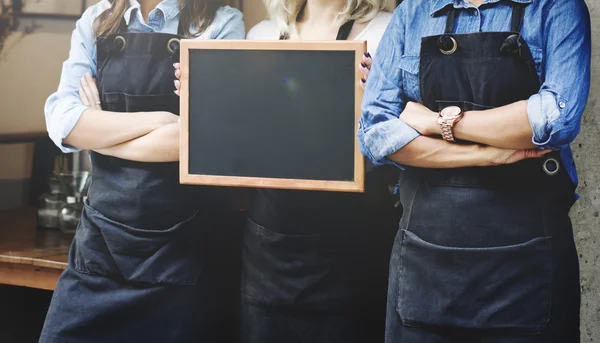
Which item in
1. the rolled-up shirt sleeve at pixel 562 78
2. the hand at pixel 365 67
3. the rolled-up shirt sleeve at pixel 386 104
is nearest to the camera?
the rolled-up shirt sleeve at pixel 562 78

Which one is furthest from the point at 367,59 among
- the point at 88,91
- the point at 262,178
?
the point at 88,91

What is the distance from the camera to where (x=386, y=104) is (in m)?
1.80

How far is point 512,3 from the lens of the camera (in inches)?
66.1

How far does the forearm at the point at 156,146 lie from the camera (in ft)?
7.30

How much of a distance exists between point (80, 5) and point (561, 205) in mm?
1907

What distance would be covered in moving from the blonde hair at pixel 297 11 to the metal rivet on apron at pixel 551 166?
75 cm

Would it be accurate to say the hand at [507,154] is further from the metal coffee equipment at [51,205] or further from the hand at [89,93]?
the metal coffee equipment at [51,205]

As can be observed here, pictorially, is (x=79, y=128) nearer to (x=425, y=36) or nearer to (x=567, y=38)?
(x=425, y=36)

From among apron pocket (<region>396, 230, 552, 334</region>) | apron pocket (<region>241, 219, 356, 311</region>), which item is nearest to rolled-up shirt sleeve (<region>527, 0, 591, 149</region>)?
apron pocket (<region>396, 230, 552, 334</region>)

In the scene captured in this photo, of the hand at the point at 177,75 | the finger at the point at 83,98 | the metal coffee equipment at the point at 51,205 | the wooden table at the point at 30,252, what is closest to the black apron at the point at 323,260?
the hand at the point at 177,75

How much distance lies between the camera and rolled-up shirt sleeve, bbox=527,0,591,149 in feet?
5.08

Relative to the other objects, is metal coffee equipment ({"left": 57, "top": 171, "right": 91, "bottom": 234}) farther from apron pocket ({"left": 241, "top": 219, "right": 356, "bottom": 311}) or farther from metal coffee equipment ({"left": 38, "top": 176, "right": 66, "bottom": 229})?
apron pocket ({"left": 241, "top": 219, "right": 356, "bottom": 311})

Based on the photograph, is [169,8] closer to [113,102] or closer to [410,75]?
[113,102]

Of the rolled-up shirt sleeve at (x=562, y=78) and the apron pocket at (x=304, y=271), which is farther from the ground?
the rolled-up shirt sleeve at (x=562, y=78)
